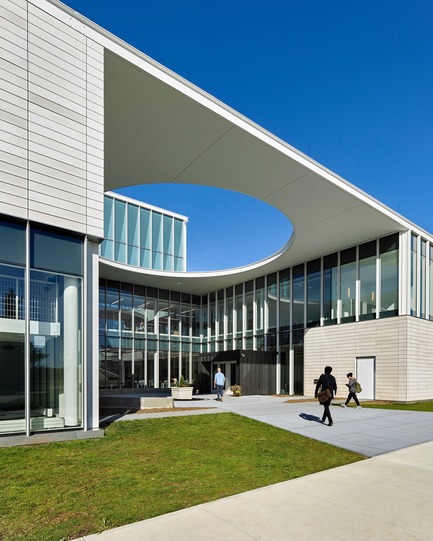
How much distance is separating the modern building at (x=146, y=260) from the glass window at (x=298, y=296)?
113mm

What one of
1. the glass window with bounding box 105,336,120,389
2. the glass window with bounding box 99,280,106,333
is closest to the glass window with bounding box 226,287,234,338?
the glass window with bounding box 105,336,120,389

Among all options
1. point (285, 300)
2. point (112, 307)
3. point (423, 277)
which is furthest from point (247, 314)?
point (423, 277)

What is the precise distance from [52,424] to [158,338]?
26.1 metres

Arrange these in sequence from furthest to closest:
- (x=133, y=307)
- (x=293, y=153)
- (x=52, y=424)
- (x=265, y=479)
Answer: (x=133, y=307), (x=293, y=153), (x=52, y=424), (x=265, y=479)

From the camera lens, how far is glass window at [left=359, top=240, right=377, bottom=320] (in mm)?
23719

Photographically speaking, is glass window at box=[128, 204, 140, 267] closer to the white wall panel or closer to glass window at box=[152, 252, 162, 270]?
glass window at box=[152, 252, 162, 270]

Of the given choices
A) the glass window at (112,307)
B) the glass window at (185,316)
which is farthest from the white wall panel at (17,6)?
the glass window at (185,316)

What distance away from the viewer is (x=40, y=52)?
9516mm

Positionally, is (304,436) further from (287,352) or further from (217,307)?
(217,307)

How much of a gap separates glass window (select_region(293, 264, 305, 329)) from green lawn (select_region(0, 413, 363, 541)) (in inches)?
718

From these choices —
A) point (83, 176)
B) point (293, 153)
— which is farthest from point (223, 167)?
point (83, 176)

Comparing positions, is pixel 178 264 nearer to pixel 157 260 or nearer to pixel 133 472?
pixel 157 260

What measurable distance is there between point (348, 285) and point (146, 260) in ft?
68.9

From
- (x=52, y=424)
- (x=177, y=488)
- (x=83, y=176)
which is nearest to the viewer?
(x=177, y=488)
